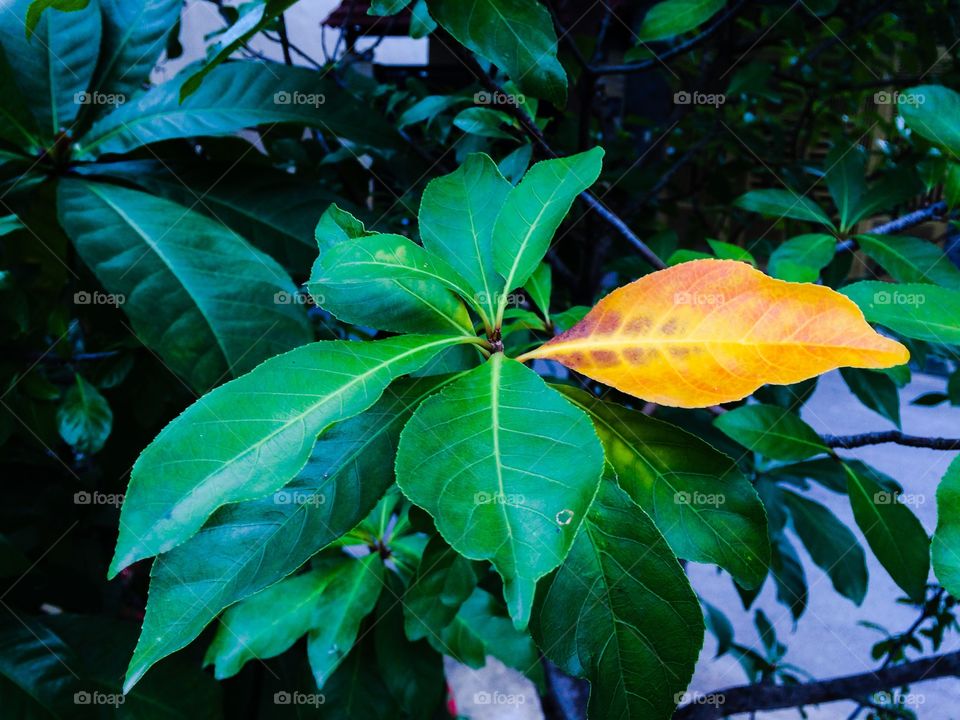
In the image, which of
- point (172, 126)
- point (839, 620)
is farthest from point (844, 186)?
point (839, 620)

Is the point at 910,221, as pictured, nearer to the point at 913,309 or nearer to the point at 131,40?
the point at 913,309

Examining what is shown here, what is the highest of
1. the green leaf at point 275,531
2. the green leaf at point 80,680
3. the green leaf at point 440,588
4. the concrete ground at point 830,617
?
the green leaf at point 275,531

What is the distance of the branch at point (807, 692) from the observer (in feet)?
2.46

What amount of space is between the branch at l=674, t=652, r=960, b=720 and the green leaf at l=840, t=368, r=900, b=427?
0.33 metres

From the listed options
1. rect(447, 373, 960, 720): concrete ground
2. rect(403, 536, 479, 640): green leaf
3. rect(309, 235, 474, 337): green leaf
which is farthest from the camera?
rect(447, 373, 960, 720): concrete ground

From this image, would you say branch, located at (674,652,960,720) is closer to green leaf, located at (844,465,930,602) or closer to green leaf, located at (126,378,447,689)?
green leaf, located at (844,465,930,602)

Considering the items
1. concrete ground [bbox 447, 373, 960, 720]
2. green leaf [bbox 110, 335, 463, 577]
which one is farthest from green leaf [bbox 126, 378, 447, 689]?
concrete ground [bbox 447, 373, 960, 720]

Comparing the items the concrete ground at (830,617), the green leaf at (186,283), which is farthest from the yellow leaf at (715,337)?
the concrete ground at (830,617)

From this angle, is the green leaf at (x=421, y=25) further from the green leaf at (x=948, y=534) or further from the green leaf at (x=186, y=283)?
the green leaf at (x=948, y=534)

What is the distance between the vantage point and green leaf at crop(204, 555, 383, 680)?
799 mm

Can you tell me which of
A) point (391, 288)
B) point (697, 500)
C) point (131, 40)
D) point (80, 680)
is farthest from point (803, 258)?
point (80, 680)

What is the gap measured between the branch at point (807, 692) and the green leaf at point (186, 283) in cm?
63

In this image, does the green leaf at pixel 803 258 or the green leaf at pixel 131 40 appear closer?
the green leaf at pixel 803 258

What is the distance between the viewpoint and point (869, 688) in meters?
0.76
